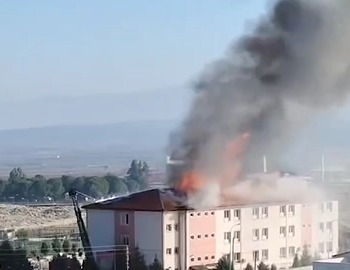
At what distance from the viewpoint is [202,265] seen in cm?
2680

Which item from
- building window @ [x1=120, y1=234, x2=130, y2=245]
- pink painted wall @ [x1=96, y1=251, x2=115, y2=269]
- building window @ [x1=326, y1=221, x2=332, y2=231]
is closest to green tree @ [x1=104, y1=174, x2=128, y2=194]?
building window @ [x1=326, y1=221, x2=332, y2=231]

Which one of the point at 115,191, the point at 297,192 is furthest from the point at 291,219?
the point at 115,191

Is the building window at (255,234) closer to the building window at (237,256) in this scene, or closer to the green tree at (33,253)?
the building window at (237,256)

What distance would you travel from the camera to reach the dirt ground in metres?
64.0

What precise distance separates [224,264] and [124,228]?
9.14 ft

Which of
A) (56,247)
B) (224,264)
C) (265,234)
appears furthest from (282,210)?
(56,247)

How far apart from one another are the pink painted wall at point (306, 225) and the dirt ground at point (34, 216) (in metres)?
33.8

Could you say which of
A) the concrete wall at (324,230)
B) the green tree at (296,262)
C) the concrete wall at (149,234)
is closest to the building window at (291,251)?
the green tree at (296,262)

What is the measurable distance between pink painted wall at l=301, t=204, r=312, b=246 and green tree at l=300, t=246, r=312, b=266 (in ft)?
0.80

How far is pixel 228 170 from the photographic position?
2594cm

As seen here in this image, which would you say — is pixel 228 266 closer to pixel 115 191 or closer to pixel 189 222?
pixel 189 222

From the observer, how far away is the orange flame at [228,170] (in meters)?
25.5

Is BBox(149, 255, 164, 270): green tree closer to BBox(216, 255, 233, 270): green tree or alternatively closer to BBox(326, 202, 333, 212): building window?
BBox(216, 255, 233, 270): green tree

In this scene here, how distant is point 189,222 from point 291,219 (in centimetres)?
368
